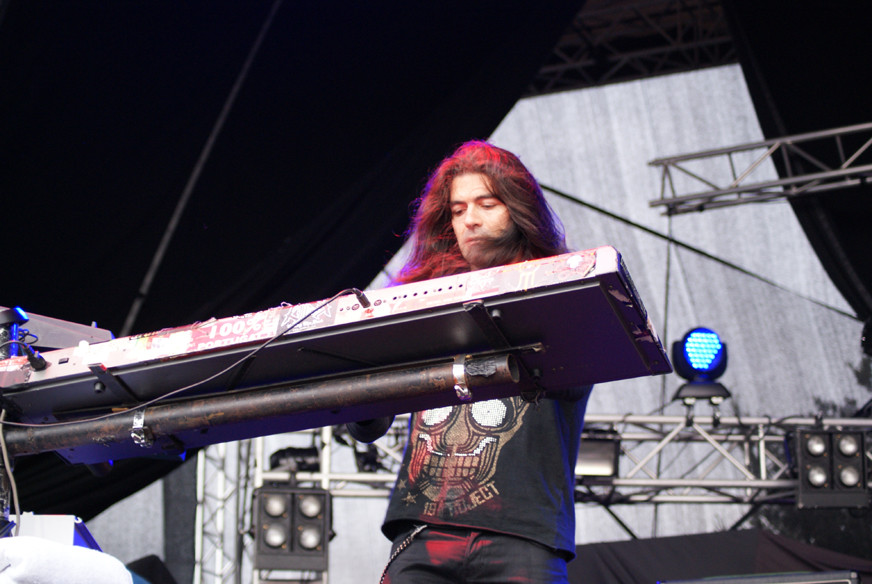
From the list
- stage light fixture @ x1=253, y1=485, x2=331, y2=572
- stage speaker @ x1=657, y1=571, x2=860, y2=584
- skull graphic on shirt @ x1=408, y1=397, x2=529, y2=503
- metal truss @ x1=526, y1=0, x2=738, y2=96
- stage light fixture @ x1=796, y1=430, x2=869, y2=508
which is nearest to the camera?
skull graphic on shirt @ x1=408, y1=397, x2=529, y2=503

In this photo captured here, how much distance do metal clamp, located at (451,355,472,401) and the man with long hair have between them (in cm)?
18

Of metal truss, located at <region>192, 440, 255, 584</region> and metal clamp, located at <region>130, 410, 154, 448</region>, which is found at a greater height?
metal truss, located at <region>192, 440, 255, 584</region>

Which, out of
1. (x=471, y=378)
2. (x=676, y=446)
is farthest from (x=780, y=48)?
(x=471, y=378)

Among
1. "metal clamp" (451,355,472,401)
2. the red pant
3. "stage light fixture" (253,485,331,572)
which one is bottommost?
the red pant

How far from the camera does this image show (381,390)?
1.24m

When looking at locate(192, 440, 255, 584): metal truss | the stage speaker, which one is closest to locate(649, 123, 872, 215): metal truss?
the stage speaker

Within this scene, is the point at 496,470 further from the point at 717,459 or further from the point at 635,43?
the point at 635,43

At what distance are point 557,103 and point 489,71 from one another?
98.2 inches

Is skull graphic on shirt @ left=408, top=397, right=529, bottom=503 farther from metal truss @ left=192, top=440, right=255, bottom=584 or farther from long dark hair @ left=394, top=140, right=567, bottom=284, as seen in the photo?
metal truss @ left=192, top=440, right=255, bottom=584

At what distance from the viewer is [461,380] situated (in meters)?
1.19

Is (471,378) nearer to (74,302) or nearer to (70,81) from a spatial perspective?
(70,81)

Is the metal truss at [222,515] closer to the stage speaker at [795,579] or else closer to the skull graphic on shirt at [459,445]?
the stage speaker at [795,579]

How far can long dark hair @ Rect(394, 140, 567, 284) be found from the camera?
1.66m

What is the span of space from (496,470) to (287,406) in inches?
15.5
